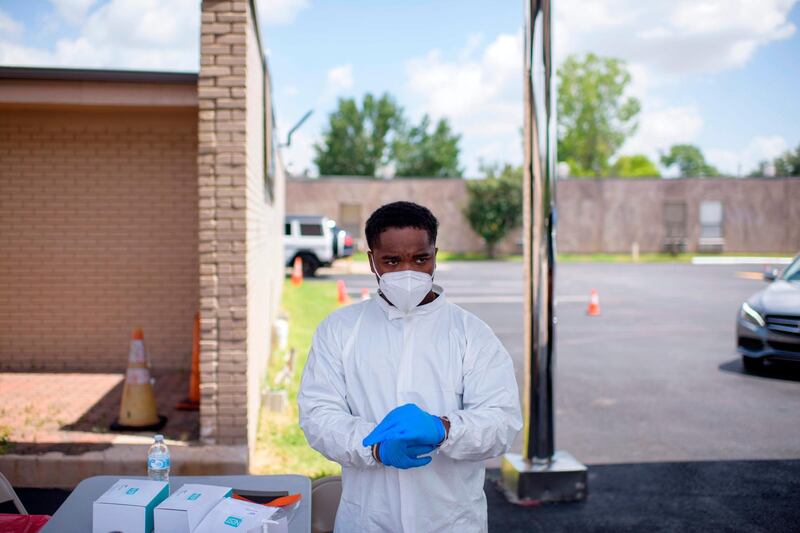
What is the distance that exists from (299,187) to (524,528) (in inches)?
1514

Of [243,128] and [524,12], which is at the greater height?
[524,12]

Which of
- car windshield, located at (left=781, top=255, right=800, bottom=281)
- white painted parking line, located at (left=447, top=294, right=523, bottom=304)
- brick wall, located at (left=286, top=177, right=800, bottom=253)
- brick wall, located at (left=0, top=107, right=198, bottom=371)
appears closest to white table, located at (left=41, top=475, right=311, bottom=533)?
brick wall, located at (left=0, top=107, right=198, bottom=371)

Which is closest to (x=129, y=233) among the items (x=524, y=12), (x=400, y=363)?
(x=524, y=12)

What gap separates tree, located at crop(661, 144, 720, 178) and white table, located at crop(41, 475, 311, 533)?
12595 centimetres

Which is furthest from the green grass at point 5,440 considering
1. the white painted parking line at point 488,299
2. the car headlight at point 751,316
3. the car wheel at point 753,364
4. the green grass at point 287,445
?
the white painted parking line at point 488,299

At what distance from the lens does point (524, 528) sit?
16.6 feet

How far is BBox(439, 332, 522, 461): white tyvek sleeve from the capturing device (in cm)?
246

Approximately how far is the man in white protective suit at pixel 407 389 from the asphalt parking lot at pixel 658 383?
4.34 meters

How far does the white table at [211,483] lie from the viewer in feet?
8.63

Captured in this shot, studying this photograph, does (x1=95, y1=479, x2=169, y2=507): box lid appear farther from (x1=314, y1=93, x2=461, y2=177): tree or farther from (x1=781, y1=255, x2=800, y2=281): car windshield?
(x1=314, y1=93, x2=461, y2=177): tree

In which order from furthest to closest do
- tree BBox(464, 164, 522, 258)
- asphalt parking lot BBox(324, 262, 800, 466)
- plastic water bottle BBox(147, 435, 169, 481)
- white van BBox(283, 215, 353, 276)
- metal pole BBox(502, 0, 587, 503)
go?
tree BBox(464, 164, 522, 258) < white van BBox(283, 215, 353, 276) < asphalt parking lot BBox(324, 262, 800, 466) < metal pole BBox(502, 0, 587, 503) < plastic water bottle BBox(147, 435, 169, 481)

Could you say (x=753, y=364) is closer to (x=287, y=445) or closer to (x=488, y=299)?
(x=287, y=445)

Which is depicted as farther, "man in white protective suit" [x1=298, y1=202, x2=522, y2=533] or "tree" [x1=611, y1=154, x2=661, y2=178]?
"tree" [x1=611, y1=154, x2=661, y2=178]

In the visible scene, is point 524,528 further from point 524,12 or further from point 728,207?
point 728,207
